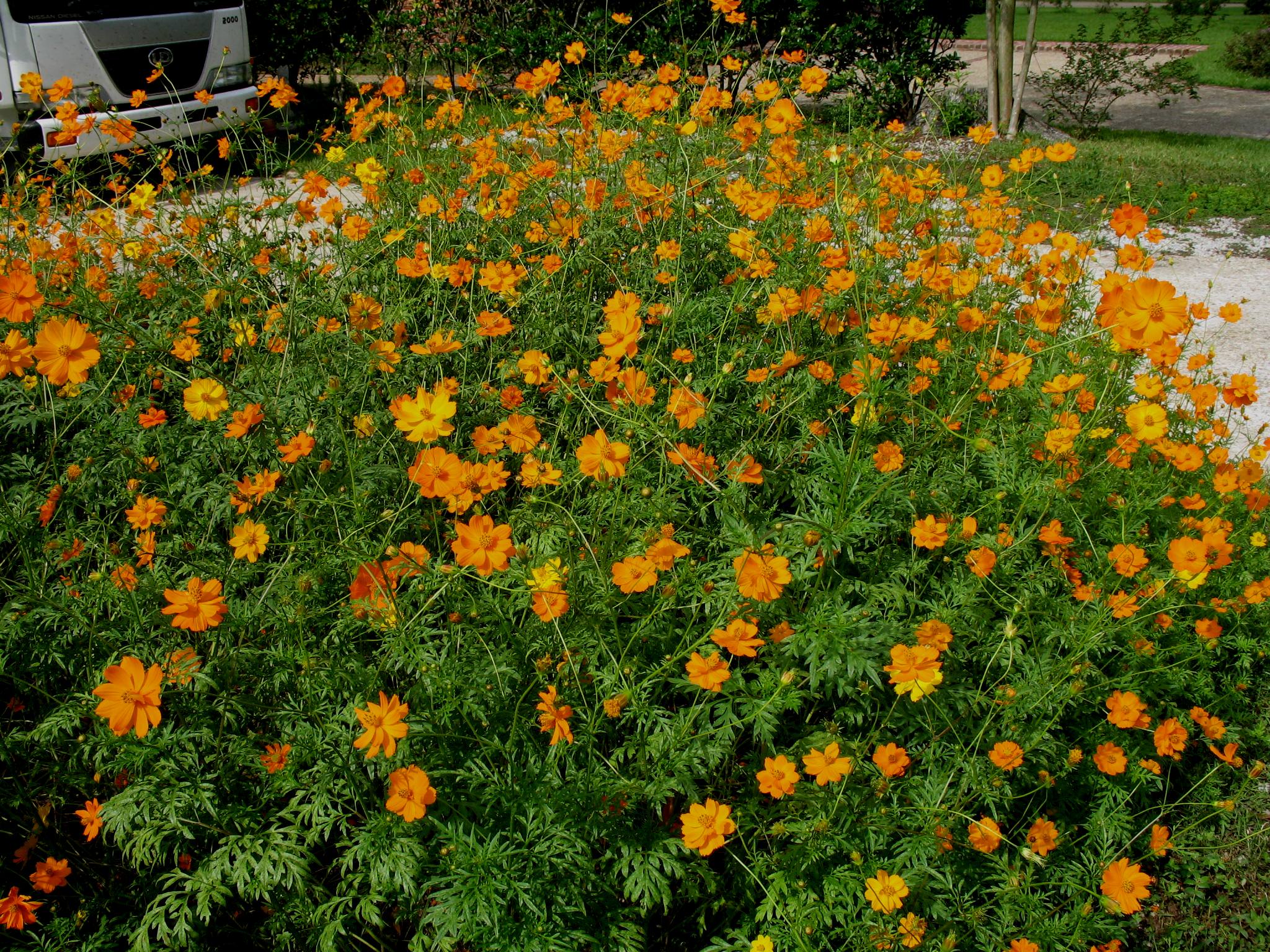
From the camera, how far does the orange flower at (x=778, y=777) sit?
168 cm

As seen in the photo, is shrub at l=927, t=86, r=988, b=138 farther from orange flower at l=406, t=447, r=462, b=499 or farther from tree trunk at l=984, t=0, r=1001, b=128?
orange flower at l=406, t=447, r=462, b=499

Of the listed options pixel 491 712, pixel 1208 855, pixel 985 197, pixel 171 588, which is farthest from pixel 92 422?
pixel 1208 855

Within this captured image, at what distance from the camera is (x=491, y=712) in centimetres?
177

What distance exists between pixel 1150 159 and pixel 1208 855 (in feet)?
23.2

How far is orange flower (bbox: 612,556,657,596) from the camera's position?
1678 millimetres

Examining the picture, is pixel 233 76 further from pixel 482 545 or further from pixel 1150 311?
pixel 1150 311

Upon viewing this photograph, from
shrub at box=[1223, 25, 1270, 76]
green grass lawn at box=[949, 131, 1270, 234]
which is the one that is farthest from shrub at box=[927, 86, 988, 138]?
shrub at box=[1223, 25, 1270, 76]

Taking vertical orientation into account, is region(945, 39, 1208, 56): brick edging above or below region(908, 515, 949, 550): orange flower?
above

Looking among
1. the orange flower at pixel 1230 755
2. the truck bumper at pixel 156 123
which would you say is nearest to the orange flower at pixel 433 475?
the orange flower at pixel 1230 755

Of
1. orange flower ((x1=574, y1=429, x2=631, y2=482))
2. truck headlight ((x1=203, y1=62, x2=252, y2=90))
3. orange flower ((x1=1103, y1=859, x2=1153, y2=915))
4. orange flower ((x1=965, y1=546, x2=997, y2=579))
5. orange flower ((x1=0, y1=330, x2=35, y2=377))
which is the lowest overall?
orange flower ((x1=1103, y1=859, x2=1153, y2=915))

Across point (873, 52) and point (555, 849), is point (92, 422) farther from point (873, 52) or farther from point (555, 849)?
point (873, 52)

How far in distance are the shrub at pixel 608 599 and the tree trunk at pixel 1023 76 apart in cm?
596

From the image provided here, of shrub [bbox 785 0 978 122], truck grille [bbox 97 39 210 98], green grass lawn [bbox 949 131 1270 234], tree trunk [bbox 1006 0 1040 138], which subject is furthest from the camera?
shrub [bbox 785 0 978 122]

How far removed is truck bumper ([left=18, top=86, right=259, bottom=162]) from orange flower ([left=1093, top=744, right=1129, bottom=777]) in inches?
123
